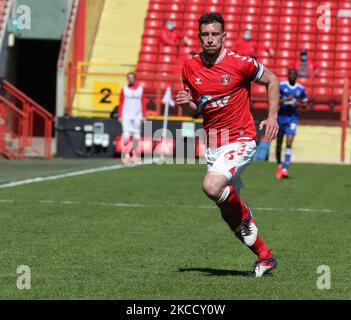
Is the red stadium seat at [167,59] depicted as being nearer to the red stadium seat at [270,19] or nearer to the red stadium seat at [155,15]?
the red stadium seat at [155,15]

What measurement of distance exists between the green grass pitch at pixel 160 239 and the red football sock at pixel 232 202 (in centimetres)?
50

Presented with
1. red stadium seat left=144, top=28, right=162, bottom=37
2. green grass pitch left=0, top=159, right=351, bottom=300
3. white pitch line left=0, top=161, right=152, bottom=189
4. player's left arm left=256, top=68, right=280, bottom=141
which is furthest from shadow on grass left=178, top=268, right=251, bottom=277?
red stadium seat left=144, top=28, right=162, bottom=37

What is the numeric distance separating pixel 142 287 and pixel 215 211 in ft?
20.8

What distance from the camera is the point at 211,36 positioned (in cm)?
848

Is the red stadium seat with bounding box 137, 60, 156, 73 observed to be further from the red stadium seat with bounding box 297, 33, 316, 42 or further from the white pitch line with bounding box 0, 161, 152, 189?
the white pitch line with bounding box 0, 161, 152, 189

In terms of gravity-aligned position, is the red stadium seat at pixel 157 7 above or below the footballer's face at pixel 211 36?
above

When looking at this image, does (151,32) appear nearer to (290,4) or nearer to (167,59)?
(167,59)

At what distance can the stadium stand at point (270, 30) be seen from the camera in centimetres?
3347

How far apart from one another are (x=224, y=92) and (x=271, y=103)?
402 mm

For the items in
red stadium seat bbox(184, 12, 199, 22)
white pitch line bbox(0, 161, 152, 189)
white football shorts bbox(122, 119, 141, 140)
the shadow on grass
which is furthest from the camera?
red stadium seat bbox(184, 12, 199, 22)

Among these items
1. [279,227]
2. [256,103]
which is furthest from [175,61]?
[279,227]

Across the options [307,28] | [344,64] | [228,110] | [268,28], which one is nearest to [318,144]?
[344,64]

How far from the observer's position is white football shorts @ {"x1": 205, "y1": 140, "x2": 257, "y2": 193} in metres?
8.53

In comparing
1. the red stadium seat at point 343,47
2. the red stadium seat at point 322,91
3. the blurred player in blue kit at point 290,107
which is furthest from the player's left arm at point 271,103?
the red stadium seat at point 343,47
